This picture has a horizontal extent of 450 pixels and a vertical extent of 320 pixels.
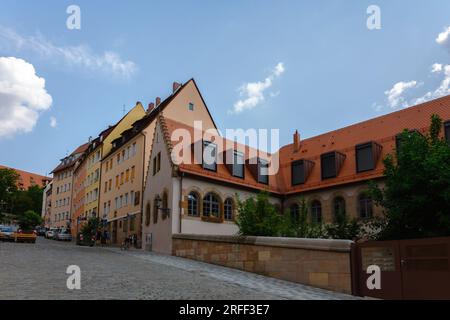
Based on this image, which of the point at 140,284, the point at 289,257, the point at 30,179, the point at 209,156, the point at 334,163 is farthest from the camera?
the point at 30,179

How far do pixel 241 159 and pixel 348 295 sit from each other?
19008mm

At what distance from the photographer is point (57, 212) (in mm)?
81750

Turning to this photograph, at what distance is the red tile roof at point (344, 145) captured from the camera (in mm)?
28719

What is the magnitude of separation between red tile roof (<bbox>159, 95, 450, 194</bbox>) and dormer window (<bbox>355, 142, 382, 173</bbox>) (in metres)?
0.29

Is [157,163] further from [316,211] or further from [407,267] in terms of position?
[407,267]

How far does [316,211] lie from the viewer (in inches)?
1268

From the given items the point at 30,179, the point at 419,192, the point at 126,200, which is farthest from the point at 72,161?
the point at 419,192

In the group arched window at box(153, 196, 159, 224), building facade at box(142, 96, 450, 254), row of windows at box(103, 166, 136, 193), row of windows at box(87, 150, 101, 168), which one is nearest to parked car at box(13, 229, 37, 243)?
row of windows at box(103, 166, 136, 193)

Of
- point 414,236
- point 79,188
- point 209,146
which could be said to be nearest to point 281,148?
point 209,146

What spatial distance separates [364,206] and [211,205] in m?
9.08

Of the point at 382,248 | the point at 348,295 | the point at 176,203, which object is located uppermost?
the point at 176,203

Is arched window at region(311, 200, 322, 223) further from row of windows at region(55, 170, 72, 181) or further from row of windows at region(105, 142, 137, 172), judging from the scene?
row of windows at region(55, 170, 72, 181)

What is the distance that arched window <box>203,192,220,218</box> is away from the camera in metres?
28.5
